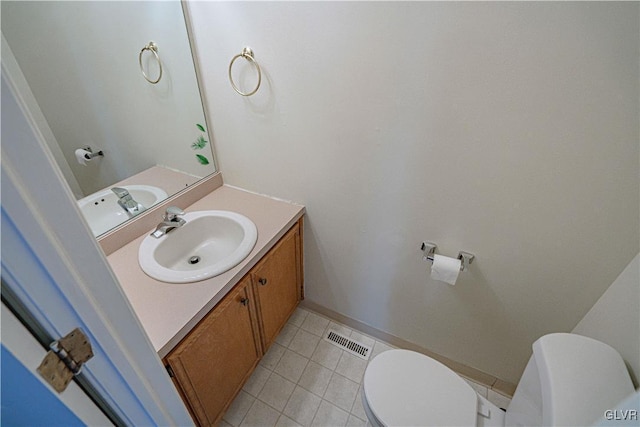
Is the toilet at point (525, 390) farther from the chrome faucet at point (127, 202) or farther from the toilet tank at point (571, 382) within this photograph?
the chrome faucet at point (127, 202)

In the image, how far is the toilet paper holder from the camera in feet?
3.64

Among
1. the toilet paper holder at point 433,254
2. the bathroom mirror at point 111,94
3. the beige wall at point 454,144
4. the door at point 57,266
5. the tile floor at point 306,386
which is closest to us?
the door at point 57,266

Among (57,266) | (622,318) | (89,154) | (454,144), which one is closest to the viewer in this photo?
(57,266)

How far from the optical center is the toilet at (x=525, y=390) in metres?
0.64

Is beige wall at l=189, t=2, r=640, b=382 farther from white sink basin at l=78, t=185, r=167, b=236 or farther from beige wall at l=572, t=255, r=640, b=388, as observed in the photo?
white sink basin at l=78, t=185, r=167, b=236

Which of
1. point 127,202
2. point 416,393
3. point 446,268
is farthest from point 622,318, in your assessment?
point 127,202

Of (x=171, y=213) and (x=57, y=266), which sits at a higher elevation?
(x=57, y=266)

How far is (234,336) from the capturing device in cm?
112

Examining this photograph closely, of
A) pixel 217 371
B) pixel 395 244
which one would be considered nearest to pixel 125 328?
pixel 217 371

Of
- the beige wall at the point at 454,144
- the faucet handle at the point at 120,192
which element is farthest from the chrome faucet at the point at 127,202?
the beige wall at the point at 454,144

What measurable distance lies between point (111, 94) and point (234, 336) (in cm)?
110

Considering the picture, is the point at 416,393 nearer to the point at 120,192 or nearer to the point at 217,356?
the point at 217,356

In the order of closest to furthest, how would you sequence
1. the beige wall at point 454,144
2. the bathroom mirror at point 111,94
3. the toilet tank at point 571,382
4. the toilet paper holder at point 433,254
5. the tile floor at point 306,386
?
the toilet tank at point 571,382 → the beige wall at point 454,144 → the bathroom mirror at point 111,94 → the toilet paper holder at point 433,254 → the tile floor at point 306,386

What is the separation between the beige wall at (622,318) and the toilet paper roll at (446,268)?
0.45 metres
